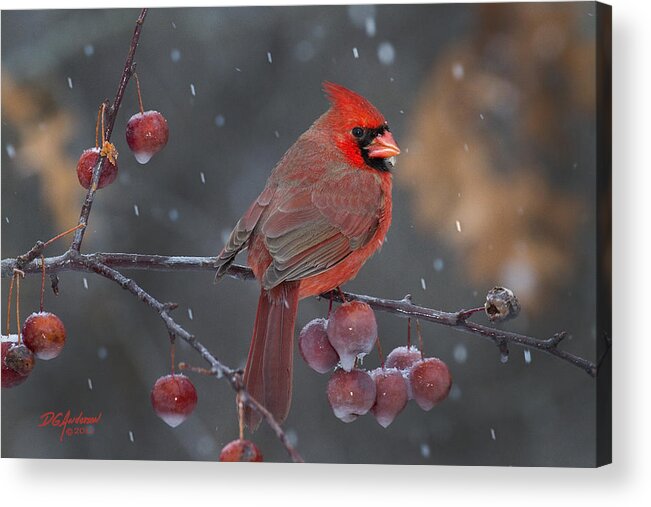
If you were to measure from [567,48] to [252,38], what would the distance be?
3.60 ft

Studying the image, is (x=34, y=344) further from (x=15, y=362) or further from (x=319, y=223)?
(x=319, y=223)

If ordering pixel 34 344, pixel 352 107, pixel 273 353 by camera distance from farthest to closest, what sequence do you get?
pixel 352 107
pixel 34 344
pixel 273 353

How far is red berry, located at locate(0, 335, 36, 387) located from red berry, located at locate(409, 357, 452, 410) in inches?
49.9

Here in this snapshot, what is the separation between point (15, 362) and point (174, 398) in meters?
0.57

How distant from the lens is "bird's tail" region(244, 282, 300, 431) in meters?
3.26

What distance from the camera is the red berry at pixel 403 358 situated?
340 centimetres

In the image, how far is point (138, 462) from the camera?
3855mm

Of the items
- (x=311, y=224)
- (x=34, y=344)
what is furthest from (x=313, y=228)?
(x=34, y=344)

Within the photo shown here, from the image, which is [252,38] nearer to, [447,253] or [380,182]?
[380,182]

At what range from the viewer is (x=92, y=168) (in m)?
3.73

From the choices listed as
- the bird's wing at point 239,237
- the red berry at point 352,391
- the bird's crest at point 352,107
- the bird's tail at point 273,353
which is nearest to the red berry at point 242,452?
the bird's tail at point 273,353

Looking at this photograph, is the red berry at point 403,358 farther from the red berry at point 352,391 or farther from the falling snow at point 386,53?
the falling snow at point 386,53
